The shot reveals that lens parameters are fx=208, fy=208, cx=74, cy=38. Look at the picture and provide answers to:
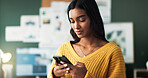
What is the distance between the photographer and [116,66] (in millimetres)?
917

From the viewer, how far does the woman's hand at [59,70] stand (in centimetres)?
92

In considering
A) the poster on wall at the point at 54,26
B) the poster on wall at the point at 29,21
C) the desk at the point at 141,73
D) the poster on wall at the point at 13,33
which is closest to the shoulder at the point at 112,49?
the desk at the point at 141,73

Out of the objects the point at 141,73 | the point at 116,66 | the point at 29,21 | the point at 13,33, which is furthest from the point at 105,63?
the point at 13,33

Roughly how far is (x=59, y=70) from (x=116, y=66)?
0.84ft

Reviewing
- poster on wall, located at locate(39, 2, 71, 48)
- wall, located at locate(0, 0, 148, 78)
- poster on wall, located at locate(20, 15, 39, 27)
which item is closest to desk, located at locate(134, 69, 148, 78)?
wall, located at locate(0, 0, 148, 78)

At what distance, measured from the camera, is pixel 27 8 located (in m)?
3.40

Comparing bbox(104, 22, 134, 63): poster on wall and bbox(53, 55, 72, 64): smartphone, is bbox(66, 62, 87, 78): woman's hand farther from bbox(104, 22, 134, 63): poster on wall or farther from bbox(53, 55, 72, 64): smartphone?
bbox(104, 22, 134, 63): poster on wall

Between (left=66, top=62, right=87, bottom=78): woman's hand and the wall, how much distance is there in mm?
2379

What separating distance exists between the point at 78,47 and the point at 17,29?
2537 mm

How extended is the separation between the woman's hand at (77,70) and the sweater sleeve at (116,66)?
4.8 inches

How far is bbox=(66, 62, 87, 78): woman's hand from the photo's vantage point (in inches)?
34.6

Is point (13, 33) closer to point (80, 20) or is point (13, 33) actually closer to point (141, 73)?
point (141, 73)

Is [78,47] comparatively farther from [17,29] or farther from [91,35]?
[17,29]

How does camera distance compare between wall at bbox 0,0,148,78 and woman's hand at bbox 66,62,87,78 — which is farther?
wall at bbox 0,0,148,78
